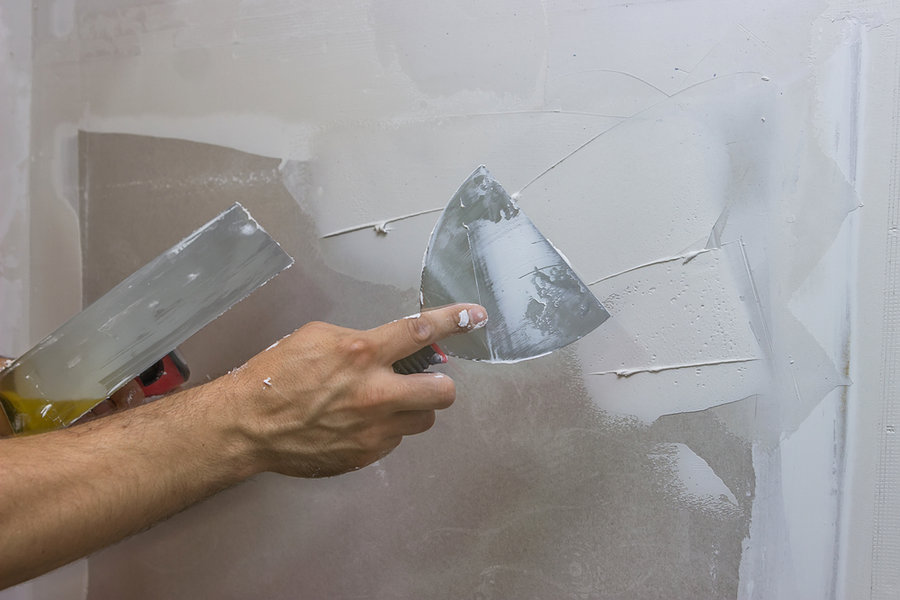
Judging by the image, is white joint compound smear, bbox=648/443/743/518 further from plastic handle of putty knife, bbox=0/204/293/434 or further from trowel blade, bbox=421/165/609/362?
plastic handle of putty knife, bbox=0/204/293/434

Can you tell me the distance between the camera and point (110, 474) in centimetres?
89

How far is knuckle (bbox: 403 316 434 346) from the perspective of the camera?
915 mm

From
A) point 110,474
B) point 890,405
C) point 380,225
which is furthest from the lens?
point 380,225

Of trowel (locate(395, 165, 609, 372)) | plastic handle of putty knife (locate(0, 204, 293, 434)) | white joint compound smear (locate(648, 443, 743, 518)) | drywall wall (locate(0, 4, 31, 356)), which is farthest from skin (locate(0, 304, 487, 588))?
drywall wall (locate(0, 4, 31, 356))

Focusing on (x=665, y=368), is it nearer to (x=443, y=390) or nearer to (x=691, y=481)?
(x=691, y=481)

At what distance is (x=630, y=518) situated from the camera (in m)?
1.20

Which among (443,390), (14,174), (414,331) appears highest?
(14,174)

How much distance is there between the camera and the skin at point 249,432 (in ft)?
2.87

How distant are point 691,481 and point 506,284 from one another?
0.56 m

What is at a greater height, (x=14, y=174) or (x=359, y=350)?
(x=14, y=174)

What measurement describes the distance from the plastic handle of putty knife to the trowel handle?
1.23 feet

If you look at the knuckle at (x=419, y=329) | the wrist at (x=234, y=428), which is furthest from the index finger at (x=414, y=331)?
the wrist at (x=234, y=428)

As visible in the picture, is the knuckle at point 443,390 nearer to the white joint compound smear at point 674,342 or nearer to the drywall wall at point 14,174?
the white joint compound smear at point 674,342

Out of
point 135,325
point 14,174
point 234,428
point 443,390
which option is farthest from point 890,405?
point 14,174
